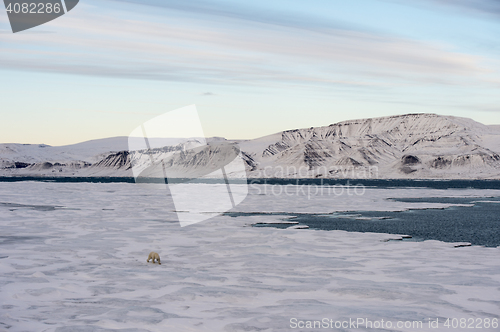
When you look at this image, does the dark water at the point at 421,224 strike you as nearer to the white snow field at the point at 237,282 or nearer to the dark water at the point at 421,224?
the dark water at the point at 421,224

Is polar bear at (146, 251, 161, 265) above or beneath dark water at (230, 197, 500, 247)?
above

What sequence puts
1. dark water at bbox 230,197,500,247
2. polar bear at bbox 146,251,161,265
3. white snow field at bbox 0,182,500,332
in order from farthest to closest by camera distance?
dark water at bbox 230,197,500,247 → polar bear at bbox 146,251,161,265 → white snow field at bbox 0,182,500,332

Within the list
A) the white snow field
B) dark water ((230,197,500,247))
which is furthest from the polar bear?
dark water ((230,197,500,247))

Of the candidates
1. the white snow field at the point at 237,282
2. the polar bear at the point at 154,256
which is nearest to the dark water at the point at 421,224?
the white snow field at the point at 237,282

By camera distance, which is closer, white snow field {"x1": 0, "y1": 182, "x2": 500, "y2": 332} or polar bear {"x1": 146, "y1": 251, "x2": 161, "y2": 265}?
white snow field {"x1": 0, "y1": 182, "x2": 500, "y2": 332}

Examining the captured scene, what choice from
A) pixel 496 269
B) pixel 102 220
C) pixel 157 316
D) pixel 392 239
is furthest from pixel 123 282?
pixel 102 220

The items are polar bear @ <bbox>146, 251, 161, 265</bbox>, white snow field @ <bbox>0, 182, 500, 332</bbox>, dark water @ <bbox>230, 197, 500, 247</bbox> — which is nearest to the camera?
white snow field @ <bbox>0, 182, 500, 332</bbox>

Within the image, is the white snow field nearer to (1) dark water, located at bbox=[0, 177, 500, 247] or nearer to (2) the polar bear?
(2) the polar bear
